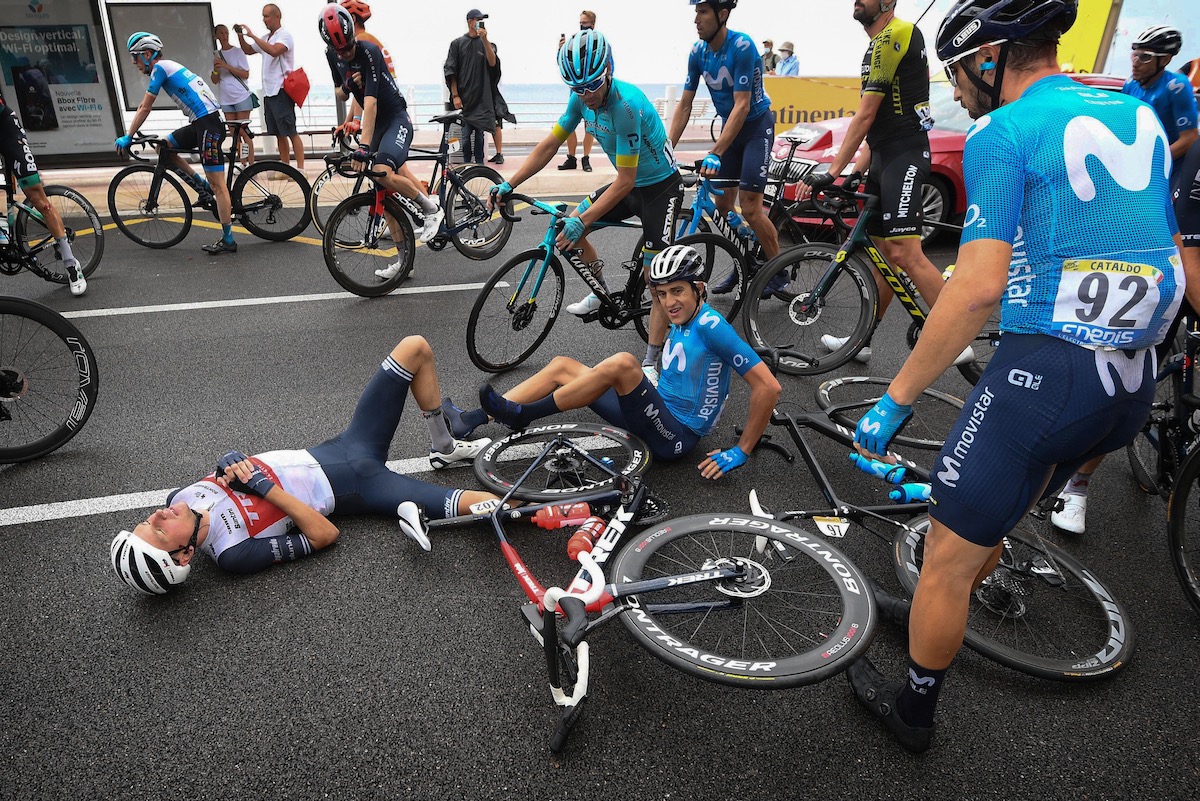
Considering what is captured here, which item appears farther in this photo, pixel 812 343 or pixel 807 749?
pixel 812 343

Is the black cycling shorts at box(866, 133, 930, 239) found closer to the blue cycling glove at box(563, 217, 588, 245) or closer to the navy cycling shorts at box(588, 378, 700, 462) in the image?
the blue cycling glove at box(563, 217, 588, 245)

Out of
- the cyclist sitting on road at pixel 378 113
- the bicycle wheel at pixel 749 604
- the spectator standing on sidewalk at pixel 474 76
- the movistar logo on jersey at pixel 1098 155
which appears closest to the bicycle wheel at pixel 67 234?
the cyclist sitting on road at pixel 378 113

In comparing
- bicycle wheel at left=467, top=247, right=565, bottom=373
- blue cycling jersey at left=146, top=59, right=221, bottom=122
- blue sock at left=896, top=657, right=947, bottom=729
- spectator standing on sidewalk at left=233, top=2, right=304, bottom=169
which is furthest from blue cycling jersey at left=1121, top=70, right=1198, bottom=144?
spectator standing on sidewalk at left=233, top=2, right=304, bottom=169

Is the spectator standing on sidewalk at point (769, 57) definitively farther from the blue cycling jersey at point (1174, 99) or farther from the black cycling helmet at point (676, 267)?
the black cycling helmet at point (676, 267)

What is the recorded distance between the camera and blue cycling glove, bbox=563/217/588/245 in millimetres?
4719

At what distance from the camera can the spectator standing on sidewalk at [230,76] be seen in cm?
1056

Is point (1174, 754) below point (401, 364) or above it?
below

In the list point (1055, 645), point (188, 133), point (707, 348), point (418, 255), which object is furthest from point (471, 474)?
point (188, 133)

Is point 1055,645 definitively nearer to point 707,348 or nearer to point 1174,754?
point 1174,754

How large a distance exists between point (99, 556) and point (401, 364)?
1560 mm

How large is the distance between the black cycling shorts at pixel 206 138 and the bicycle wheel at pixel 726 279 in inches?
210

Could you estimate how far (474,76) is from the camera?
10.8 meters

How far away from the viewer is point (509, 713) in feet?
8.10

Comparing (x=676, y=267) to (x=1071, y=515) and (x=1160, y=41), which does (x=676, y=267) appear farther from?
(x=1160, y=41)
